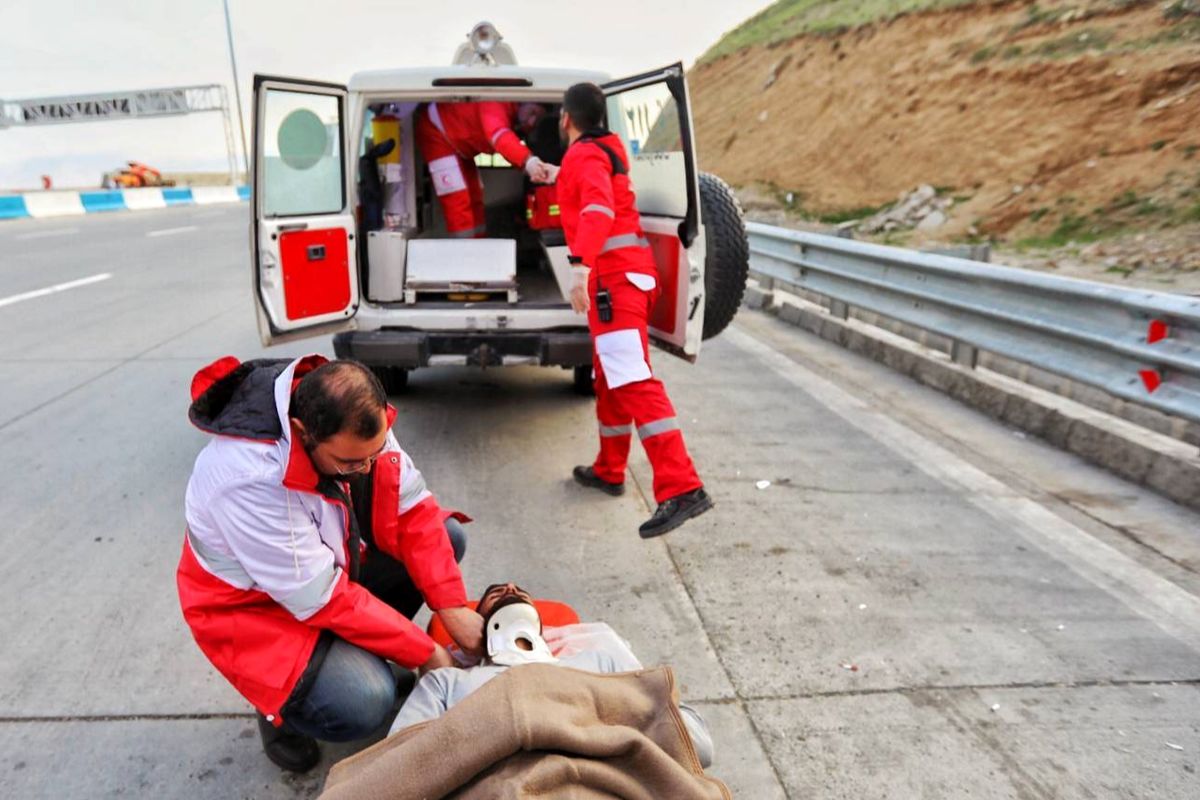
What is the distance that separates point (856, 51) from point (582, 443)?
2250cm

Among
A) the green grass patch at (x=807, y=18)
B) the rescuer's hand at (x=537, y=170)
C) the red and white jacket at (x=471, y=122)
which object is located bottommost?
the rescuer's hand at (x=537, y=170)

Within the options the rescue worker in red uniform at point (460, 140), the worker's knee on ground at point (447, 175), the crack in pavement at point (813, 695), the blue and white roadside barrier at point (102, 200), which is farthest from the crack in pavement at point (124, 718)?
the blue and white roadside barrier at point (102, 200)

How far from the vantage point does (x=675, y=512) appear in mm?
3967

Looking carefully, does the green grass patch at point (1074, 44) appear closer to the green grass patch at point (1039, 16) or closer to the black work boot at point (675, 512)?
the green grass patch at point (1039, 16)

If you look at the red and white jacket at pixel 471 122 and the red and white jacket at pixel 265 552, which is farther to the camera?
the red and white jacket at pixel 471 122

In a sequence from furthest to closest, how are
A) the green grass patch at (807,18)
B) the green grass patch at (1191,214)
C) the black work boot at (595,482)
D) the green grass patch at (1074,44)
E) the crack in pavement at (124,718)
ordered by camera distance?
1. the green grass patch at (807,18)
2. the green grass patch at (1074,44)
3. the green grass patch at (1191,214)
4. the black work boot at (595,482)
5. the crack in pavement at (124,718)

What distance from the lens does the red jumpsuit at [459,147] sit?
599cm

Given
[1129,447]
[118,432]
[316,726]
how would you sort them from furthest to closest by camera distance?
[118,432] < [1129,447] < [316,726]

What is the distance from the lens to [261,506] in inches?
87.5

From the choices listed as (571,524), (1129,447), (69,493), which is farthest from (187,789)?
(1129,447)

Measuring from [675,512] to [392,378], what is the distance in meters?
2.85

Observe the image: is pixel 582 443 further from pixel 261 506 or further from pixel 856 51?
pixel 856 51

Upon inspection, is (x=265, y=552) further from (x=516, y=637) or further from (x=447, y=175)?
(x=447, y=175)

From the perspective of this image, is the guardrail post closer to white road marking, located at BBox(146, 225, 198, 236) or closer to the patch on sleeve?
the patch on sleeve
